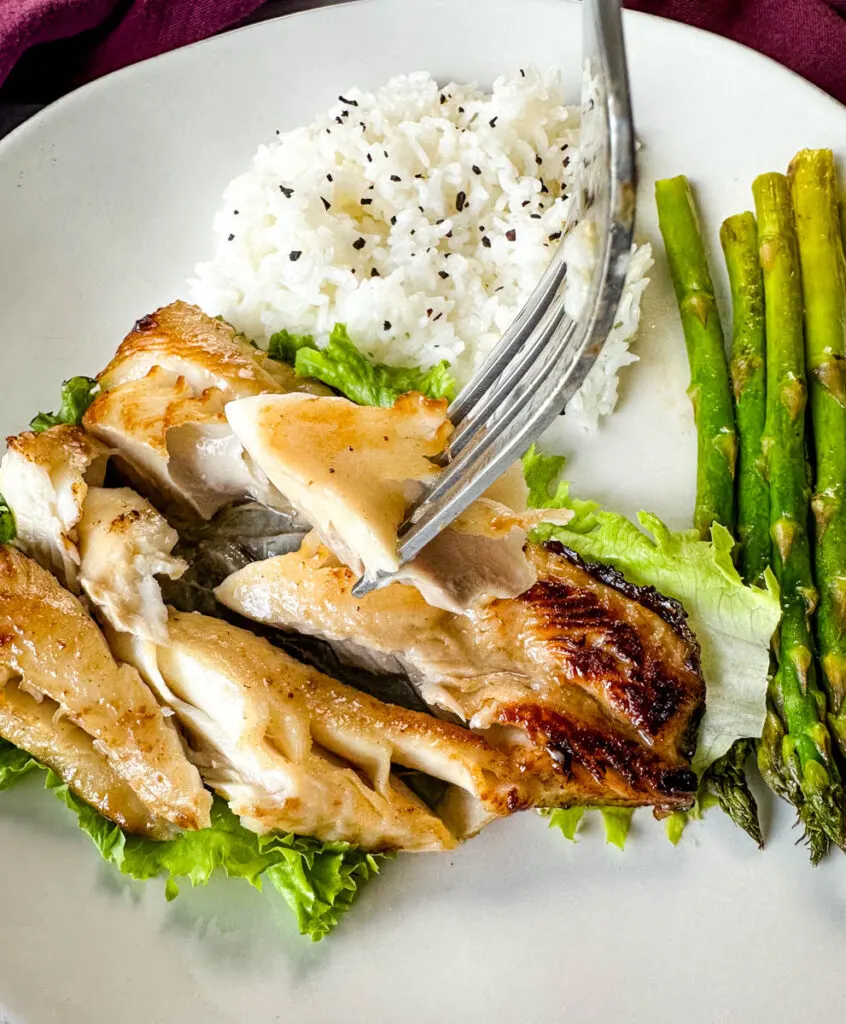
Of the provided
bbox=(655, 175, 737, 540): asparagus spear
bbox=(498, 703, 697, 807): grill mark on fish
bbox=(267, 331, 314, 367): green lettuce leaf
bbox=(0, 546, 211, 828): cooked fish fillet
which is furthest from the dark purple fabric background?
bbox=(498, 703, 697, 807): grill mark on fish

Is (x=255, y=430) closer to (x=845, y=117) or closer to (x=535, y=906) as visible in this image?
(x=535, y=906)

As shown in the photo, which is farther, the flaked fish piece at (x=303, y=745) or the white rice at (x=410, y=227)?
the white rice at (x=410, y=227)

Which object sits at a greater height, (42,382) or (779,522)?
(42,382)

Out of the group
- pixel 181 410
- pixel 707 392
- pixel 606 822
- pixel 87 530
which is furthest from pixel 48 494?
pixel 707 392

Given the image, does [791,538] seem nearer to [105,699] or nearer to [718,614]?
[718,614]

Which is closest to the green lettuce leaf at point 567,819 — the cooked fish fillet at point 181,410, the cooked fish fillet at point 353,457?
the cooked fish fillet at point 353,457

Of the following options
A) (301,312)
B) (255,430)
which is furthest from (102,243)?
(255,430)

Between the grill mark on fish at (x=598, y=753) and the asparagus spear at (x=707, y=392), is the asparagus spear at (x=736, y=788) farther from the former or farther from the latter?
the grill mark on fish at (x=598, y=753)
